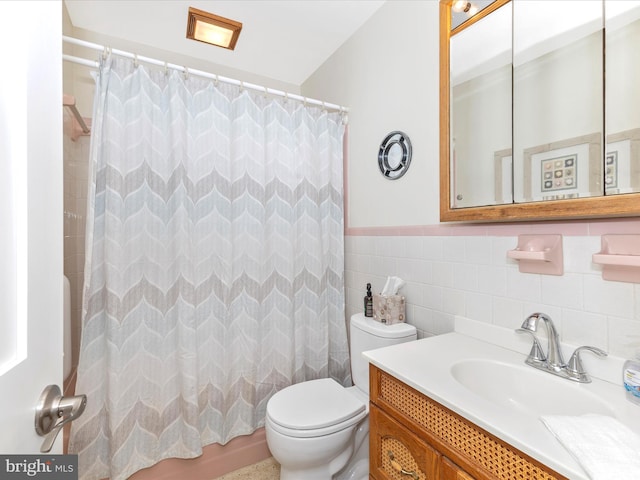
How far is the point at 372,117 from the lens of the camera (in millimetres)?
1836

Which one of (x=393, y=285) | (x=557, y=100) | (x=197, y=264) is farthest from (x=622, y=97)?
(x=197, y=264)

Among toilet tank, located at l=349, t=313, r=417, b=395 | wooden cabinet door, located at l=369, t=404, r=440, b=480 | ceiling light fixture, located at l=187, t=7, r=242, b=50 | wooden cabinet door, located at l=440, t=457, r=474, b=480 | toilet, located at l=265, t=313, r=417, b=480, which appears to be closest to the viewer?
wooden cabinet door, located at l=440, t=457, r=474, b=480

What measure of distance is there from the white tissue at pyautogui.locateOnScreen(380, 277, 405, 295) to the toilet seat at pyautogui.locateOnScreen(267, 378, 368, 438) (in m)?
0.54

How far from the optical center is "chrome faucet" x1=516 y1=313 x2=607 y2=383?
3.02 feet

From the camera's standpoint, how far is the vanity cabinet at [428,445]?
2.26ft

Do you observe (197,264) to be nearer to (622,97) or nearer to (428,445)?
(428,445)

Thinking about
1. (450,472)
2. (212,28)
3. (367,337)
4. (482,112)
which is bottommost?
(450,472)

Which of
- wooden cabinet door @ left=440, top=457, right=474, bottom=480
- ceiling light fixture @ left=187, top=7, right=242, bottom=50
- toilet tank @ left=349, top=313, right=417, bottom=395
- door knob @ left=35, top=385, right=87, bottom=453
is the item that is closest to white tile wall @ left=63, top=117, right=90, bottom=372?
ceiling light fixture @ left=187, top=7, right=242, bottom=50

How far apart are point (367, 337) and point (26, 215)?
4.40 feet

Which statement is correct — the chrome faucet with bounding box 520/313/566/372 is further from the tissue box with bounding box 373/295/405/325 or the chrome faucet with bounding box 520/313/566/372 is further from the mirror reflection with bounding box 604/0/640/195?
the tissue box with bounding box 373/295/405/325

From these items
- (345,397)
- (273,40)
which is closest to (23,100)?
(345,397)

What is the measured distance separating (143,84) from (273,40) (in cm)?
99

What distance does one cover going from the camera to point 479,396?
851 millimetres

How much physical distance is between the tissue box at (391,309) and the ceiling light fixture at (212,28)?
163 centimetres
